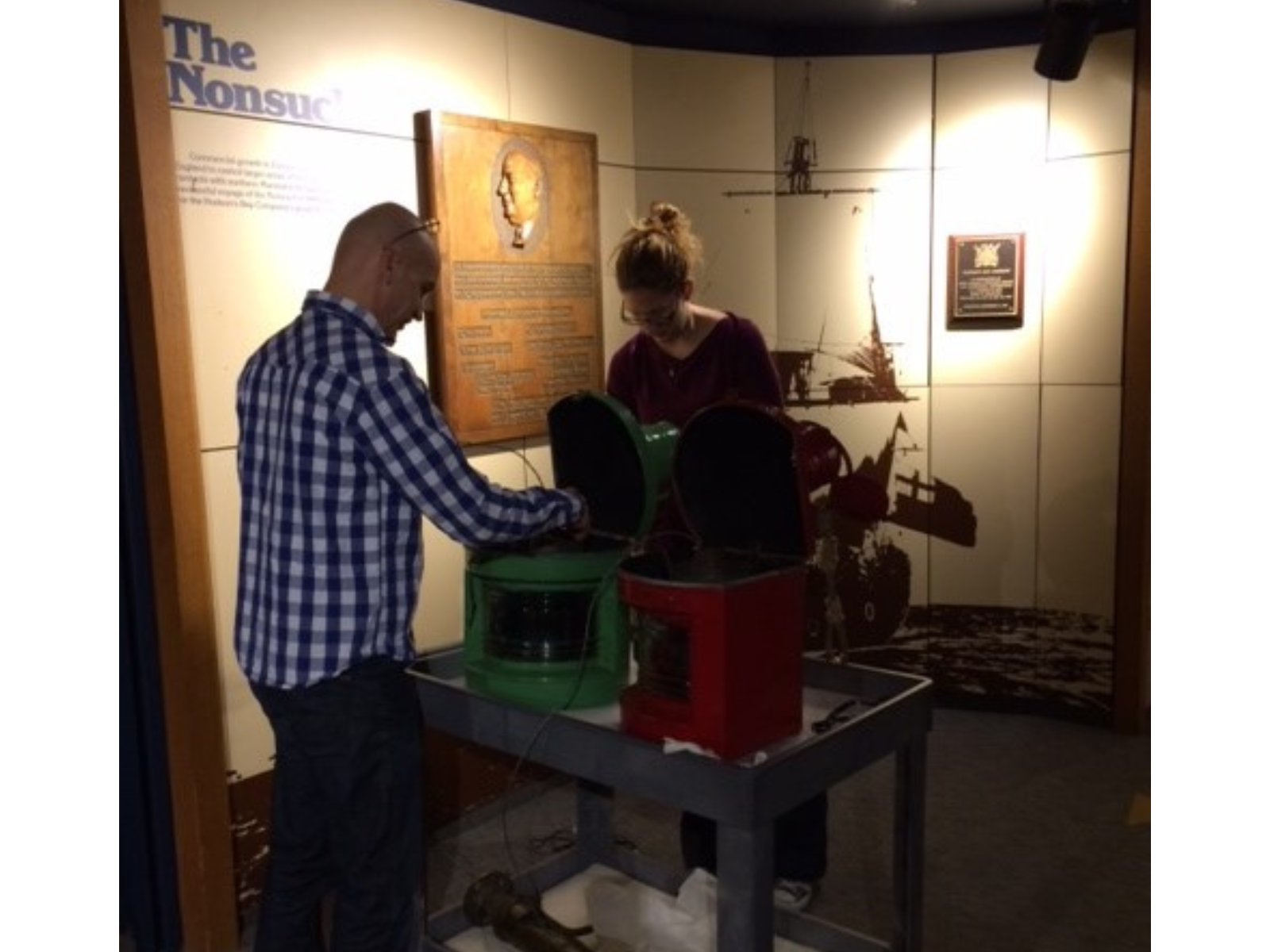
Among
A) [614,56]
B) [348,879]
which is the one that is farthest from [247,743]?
[614,56]

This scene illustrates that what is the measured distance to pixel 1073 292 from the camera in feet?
13.1

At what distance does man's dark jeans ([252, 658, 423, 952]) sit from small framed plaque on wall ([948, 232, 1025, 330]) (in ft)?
9.23

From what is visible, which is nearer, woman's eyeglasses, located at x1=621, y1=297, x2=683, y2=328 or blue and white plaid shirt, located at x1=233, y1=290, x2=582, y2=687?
blue and white plaid shirt, located at x1=233, y1=290, x2=582, y2=687

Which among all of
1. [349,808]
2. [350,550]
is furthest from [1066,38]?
[349,808]

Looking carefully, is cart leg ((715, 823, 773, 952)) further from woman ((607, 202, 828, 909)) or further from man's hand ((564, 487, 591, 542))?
woman ((607, 202, 828, 909))

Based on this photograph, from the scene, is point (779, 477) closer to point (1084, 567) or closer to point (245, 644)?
point (245, 644)

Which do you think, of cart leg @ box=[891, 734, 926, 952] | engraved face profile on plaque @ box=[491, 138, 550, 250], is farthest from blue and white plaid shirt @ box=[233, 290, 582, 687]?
engraved face profile on plaque @ box=[491, 138, 550, 250]

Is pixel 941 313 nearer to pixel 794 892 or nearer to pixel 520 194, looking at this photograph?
pixel 520 194

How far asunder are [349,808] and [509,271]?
6.13 ft

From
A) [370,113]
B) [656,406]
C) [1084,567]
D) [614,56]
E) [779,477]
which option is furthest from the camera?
[1084,567]

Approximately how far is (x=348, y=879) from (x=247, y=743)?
35.4 inches

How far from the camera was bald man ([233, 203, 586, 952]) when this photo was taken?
185 cm

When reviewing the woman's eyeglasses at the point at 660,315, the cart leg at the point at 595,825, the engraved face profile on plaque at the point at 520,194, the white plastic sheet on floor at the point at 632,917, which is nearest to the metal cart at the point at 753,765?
the white plastic sheet on floor at the point at 632,917

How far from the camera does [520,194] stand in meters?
3.41
